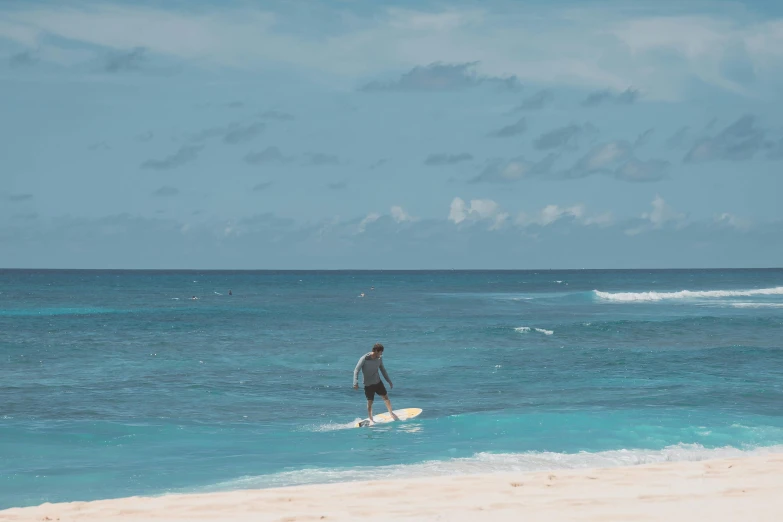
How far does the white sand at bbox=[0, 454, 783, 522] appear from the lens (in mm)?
9820

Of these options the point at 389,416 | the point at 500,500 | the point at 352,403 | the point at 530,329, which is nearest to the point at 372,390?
the point at 389,416

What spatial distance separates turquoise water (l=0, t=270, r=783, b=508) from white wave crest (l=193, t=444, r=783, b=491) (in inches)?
2.6

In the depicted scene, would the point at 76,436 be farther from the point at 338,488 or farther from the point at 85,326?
the point at 85,326

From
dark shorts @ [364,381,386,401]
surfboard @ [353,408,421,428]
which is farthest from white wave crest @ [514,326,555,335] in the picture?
dark shorts @ [364,381,386,401]

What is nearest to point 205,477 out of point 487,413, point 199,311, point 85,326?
point 487,413

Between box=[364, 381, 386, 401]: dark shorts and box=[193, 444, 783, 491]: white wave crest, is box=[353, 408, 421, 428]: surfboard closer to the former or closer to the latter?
box=[364, 381, 386, 401]: dark shorts

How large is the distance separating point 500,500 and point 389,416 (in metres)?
8.37

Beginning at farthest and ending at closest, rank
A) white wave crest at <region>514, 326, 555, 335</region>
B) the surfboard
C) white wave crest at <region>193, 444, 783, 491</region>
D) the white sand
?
white wave crest at <region>514, 326, 555, 335</region>
the surfboard
white wave crest at <region>193, 444, 783, 491</region>
the white sand

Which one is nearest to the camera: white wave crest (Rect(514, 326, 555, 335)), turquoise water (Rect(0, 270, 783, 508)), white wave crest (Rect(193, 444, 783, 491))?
white wave crest (Rect(193, 444, 783, 491))

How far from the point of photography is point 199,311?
6550 cm

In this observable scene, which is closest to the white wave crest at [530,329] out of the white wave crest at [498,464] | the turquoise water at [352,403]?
the turquoise water at [352,403]

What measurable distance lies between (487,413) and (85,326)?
35.6m

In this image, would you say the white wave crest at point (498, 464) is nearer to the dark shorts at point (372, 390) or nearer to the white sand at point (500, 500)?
the white sand at point (500, 500)

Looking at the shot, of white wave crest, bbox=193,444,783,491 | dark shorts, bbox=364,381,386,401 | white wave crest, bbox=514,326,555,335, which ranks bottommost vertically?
white wave crest, bbox=193,444,783,491
